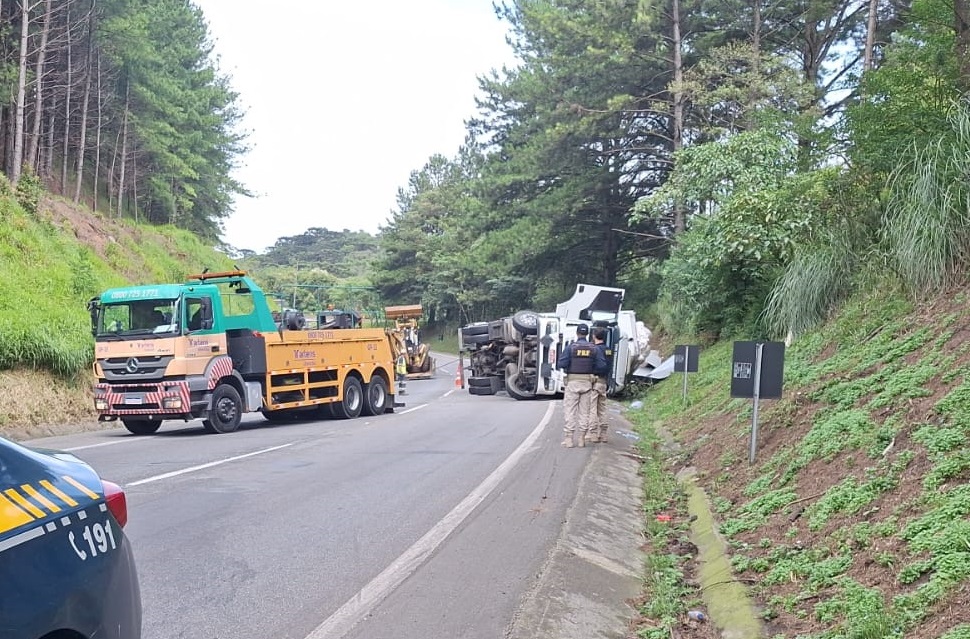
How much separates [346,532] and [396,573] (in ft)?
4.45

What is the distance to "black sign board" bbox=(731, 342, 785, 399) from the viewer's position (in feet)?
28.6

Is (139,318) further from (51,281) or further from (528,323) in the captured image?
(528,323)

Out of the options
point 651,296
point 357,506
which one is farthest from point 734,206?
point 651,296

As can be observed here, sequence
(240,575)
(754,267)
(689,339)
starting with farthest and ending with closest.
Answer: (689,339)
(754,267)
(240,575)

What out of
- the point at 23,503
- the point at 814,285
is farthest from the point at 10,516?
the point at 814,285

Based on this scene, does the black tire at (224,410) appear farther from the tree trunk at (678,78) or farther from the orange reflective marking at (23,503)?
the tree trunk at (678,78)

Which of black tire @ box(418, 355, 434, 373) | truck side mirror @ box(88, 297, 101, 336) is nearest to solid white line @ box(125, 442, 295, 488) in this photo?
truck side mirror @ box(88, 297, 101, 336)

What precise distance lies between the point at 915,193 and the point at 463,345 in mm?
19089

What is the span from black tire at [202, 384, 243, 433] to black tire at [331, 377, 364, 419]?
3.22m

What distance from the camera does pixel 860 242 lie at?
39.0 feet

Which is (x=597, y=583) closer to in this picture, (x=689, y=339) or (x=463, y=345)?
(x=689, y=339)

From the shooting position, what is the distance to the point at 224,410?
1595cm

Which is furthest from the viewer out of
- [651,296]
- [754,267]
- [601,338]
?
[651,296]

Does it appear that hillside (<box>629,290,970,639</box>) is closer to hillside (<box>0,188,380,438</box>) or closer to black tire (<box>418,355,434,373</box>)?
hillside (<box>0,188,380,438</box>)
